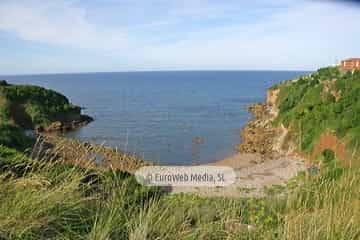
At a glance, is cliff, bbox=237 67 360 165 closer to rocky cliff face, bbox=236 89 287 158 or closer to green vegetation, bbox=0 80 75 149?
rocky cliff face, bbox=236 89 287 158

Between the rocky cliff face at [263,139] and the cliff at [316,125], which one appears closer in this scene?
the cliff at [316,125]

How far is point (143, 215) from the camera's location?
238 centimetres

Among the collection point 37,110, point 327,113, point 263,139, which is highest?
point 327,113

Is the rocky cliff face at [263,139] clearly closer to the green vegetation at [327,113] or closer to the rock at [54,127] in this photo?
the green vegetation at [327,113]

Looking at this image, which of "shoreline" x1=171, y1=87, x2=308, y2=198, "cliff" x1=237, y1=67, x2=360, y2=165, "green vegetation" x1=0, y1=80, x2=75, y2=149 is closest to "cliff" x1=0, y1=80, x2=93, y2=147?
"green vegetation" x1=0, y1=80, x2=75, y2=149

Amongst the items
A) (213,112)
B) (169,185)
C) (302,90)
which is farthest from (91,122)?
(169,185)

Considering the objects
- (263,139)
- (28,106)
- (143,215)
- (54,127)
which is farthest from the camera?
(28,106)

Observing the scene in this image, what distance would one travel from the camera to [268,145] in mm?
26797

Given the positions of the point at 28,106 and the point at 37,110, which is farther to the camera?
the point at 28,106

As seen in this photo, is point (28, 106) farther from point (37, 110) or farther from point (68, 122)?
point (68, 122)

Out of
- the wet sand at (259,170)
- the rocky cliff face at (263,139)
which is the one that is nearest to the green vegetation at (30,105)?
the rocky cliff face at (263,139)

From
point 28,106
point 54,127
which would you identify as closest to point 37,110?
point 28,106

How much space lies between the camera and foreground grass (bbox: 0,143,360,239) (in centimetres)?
210

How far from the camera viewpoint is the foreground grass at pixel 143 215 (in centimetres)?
210
